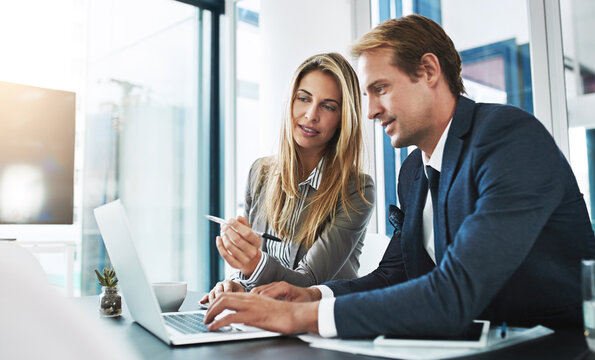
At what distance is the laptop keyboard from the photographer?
33.9 inches

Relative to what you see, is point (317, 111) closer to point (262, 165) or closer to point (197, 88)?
point (262, 165)

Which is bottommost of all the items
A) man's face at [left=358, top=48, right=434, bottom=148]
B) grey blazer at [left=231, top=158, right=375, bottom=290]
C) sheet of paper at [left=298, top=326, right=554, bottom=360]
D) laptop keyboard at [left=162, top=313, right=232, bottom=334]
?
laptop keyboard at [left=162, top=313, right=232, bottom=334]

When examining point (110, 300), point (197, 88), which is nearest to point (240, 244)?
Answer: point (110, 300)

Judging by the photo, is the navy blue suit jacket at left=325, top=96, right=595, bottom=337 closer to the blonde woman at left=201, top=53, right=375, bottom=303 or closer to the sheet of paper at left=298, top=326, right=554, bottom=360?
the sheet of paper at left=298, top=326, right=554, bottom=360

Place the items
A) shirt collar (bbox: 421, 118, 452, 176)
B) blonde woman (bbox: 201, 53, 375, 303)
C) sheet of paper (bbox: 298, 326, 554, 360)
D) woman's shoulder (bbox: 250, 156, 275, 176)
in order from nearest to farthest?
sheet of paper (bbox: 298, 326, 554, 360) → shirt collar (bbox: 421, 118, 452, 176) → blonde woman (bbox: 201, 53, 375, 303) → woman's shoulder (bbox: 250, 156, 275, 176)

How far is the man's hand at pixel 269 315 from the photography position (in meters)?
0.80

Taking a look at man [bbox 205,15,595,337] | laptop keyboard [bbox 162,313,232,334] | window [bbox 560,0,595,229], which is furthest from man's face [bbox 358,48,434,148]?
window [bbox 560,0,595,229]

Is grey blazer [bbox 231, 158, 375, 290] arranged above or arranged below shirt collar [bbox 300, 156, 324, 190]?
below

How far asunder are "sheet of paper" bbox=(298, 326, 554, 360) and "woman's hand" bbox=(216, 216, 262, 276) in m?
0.48

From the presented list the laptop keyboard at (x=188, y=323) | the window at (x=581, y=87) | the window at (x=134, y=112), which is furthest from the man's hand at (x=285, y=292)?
the window at (x=134, y=112)

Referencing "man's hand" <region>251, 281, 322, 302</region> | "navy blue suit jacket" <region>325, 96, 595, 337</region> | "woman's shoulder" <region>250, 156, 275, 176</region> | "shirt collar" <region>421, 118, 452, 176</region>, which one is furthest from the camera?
"woman's shoulder" <region>250, 156, 275, 176</region>

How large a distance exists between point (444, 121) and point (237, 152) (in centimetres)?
304

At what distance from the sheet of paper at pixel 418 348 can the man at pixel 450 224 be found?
0.09 ft

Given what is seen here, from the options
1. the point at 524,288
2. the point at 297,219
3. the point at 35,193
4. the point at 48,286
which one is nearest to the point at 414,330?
the point at 524,288
